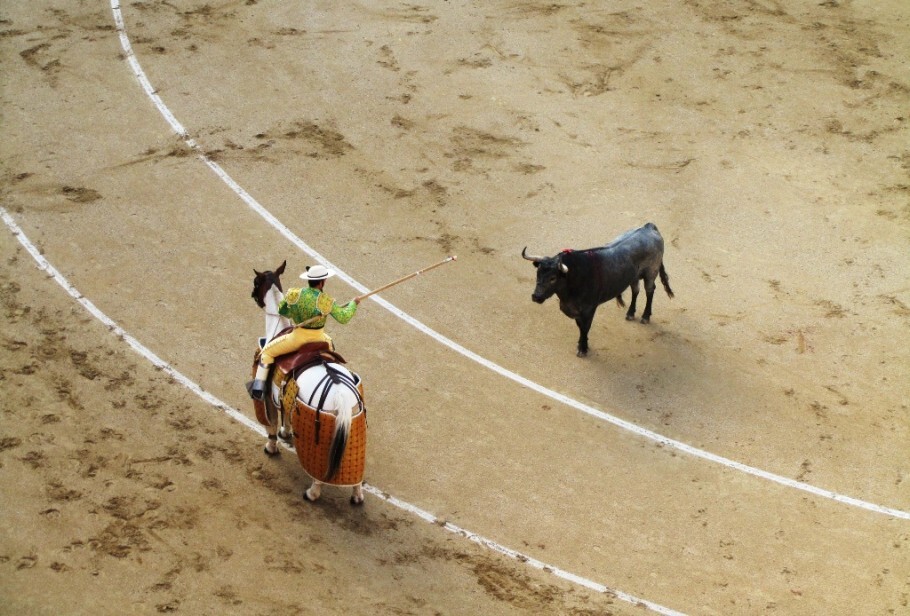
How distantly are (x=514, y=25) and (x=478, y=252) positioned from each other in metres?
6.52

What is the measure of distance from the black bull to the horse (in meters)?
2.89

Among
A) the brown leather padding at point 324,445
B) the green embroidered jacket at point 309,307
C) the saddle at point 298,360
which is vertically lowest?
the brown leather padding at point 324,445

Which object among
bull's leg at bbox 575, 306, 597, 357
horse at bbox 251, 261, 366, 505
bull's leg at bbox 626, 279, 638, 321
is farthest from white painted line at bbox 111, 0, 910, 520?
horse at bbox 251, 261, 366, 505

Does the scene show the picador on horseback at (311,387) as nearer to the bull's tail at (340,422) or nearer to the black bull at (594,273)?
the bull's tail at (340,422)

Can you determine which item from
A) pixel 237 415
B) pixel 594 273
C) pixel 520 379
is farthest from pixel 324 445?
pixel 594 273

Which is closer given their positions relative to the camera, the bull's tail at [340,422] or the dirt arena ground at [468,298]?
the bull's tail at [340,422]

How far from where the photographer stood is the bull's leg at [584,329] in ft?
37.2

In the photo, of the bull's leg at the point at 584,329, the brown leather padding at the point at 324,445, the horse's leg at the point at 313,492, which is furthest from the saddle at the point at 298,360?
the bull's leg at the point at 584,329

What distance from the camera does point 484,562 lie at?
28.6ft

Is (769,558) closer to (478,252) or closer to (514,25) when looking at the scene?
(478,252)

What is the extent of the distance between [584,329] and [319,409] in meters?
4.08

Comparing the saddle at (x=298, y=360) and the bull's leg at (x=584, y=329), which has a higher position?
the saddle at (x=298, y=360)

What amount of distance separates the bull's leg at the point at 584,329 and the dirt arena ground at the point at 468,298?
5.4 inches

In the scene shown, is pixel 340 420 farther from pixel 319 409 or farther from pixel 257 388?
pixel 257 388
